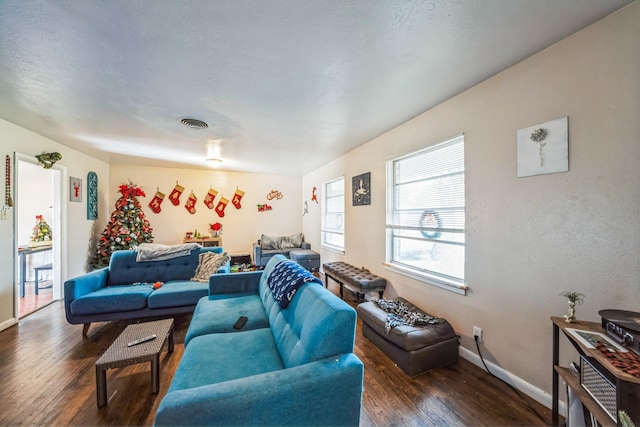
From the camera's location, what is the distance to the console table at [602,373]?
979mm

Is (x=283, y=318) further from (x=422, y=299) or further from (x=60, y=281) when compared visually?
(x=60, y=281)

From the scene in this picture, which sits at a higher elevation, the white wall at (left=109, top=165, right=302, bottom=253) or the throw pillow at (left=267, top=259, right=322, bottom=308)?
the white wall at (left=109, top=165, right=302, bottom=253)

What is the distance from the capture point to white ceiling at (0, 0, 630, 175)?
131cm

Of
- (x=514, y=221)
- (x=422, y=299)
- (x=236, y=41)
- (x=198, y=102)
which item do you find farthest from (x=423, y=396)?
(x=198, y=102)

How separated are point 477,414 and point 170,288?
10.3 ft

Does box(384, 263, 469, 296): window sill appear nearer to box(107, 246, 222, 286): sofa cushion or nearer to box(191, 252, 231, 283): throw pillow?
box(191, 252, 231, 283): throw pillow

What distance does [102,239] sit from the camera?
14.6 feet

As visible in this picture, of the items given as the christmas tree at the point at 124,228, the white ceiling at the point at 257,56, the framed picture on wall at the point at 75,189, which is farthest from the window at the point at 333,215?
the framed picture on wall at the point at 75,189

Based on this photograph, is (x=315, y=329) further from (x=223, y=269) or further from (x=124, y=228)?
(x=124, y=228)

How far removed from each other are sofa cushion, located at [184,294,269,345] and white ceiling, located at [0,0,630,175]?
1999mm

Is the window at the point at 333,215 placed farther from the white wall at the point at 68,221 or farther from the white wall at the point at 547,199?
the white wall at the point at 68,221

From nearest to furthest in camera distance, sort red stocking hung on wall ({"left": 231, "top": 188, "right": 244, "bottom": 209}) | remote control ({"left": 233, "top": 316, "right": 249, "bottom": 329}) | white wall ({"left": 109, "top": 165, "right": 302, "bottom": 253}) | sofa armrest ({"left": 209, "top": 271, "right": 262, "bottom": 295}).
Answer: remote control ({"left": 233, "top": 316, "right": 249, "bottom": 329}) < sofa armrest ({"left": 209, "top": 271, "right": 262, "bottom": 295}) < white wall ({"left": 109, "top": 165, "right": 302, "bottom": 253}) < red stocking hung on wall ({"left": 231, "top": 188, "right": 244, "bottom": 209})

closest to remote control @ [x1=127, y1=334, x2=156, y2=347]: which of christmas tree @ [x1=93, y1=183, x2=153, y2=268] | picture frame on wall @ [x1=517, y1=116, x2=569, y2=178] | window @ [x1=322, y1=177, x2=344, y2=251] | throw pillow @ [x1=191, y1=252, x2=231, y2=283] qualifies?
throw pillow @ [x1=191, y1=252, x2=231, y2=283]

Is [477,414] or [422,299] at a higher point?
[422,299]
